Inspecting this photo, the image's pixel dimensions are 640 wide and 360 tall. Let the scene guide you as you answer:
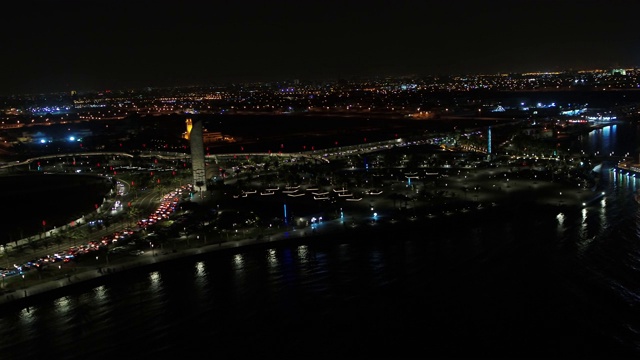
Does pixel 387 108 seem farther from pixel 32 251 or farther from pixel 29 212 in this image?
pixel 32 251

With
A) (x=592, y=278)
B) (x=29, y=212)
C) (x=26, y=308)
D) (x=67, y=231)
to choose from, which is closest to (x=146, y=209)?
(x=67, y=231)

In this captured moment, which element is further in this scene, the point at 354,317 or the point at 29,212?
the point at 29,212

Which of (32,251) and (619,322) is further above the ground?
(32,251)

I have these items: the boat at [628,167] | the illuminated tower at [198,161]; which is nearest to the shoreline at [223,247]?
the boat at [628,167]

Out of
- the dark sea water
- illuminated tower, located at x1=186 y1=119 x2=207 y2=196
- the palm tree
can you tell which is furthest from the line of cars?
illuminated tower, located at x1=186 y1=119 x2=207 y2=196

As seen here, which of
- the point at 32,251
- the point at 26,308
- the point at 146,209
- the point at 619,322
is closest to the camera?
the point at 619,322

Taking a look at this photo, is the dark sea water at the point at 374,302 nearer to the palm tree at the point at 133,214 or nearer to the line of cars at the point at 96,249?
the line of cars at the point at 96,249

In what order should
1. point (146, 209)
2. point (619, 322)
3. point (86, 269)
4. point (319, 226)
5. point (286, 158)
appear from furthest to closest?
point (286, 158) < point (146, 209) < point (319, 226) < point (86, 269) < point (619, 322)

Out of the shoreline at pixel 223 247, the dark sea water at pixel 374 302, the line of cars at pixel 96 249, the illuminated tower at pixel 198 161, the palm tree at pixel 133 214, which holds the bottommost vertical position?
the dark sea water at pixel 374 302
